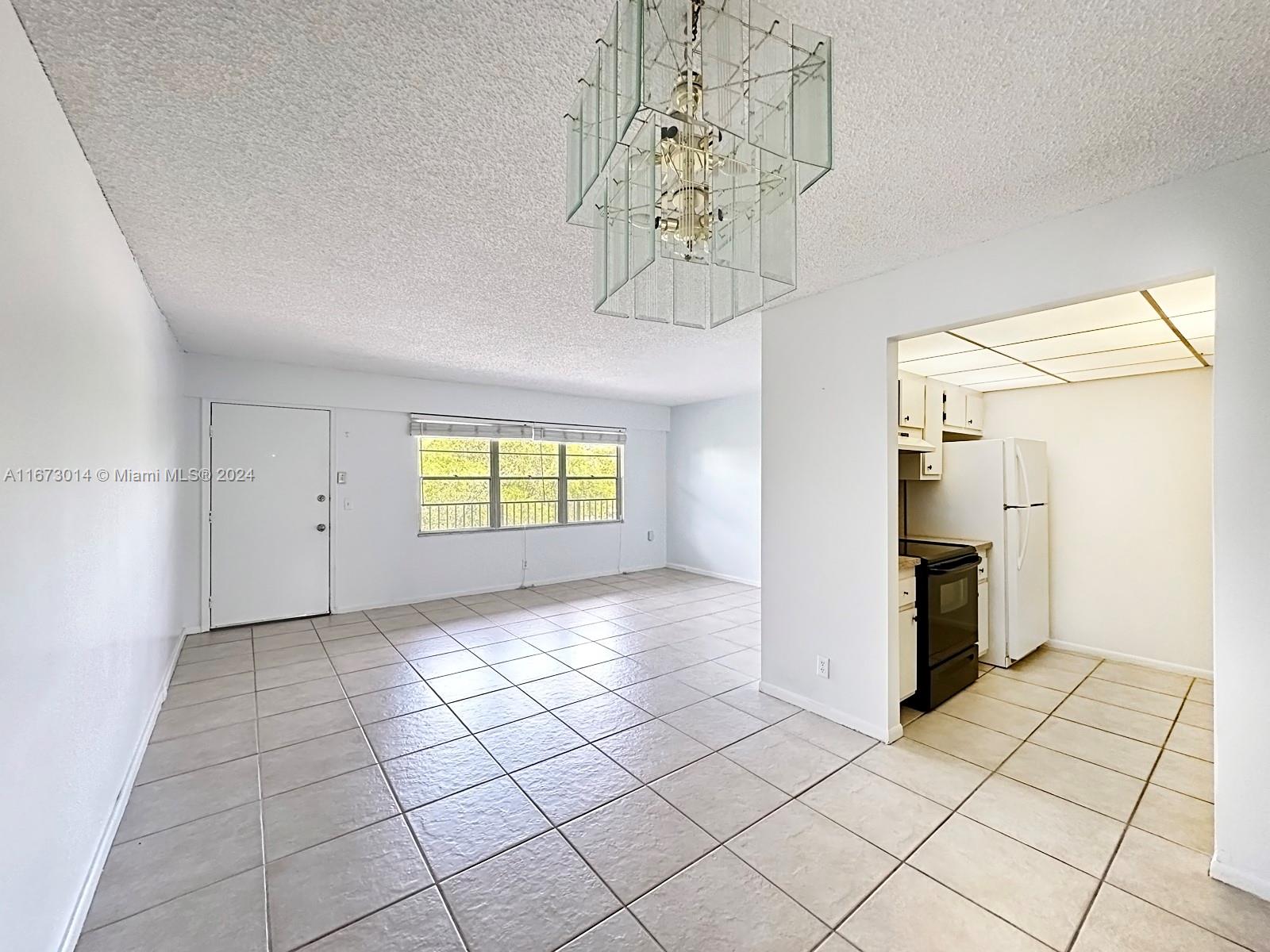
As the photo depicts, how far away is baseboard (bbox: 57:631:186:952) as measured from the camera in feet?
5.08

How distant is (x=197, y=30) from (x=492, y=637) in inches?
158

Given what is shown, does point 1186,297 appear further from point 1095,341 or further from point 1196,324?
point 1095,341

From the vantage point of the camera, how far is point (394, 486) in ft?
18.5

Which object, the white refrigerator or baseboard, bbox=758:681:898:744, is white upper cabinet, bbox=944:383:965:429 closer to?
the white refrigerator

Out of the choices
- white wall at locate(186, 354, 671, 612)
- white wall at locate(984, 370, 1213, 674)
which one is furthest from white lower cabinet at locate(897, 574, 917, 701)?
white wall at locate(186, 354, 671, 612)

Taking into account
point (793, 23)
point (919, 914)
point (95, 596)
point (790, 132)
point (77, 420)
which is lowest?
point (919, 914)

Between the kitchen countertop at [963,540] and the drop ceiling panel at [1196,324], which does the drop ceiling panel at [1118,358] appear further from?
the kitchen countertop at [963,540]

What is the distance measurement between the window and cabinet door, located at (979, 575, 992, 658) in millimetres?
4455

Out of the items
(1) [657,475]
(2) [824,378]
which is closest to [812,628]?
(2) [824,378]

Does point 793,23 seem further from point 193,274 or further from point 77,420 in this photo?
point 193,274

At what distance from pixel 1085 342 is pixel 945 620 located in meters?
1.74

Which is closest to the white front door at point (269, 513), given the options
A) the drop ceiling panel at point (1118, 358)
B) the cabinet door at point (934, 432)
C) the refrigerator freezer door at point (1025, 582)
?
the cabinet door at point (934, 432)

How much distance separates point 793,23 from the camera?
3.95 feet

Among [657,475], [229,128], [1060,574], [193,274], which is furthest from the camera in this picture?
[657,475]
